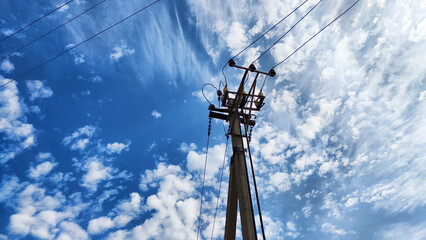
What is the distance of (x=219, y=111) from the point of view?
23.3 ft

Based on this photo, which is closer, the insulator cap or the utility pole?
the utility pole

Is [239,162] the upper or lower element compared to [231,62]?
lower

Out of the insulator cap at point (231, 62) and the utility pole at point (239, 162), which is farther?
the insulator cap at point (231, 62)

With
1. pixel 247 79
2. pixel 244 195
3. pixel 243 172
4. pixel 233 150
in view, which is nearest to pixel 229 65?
pixel 247 79

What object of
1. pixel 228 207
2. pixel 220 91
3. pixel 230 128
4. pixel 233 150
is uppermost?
pixel 220 91

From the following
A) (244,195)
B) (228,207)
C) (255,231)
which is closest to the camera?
(255,231)

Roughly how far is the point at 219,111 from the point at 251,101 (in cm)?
124

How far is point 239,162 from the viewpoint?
5.46 metres

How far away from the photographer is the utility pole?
4.56 metres

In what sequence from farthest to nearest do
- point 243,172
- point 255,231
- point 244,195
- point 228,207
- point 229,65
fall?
1. point 229,65
2. point 228,207
3. point 243,172
4. point 244,195
5. point 255,231

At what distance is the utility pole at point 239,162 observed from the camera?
15.0 feet

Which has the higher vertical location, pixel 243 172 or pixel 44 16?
pixel 44 16

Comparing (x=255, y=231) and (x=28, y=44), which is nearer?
(x=255, y=231)

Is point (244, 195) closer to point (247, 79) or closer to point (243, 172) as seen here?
point (243, 172)
